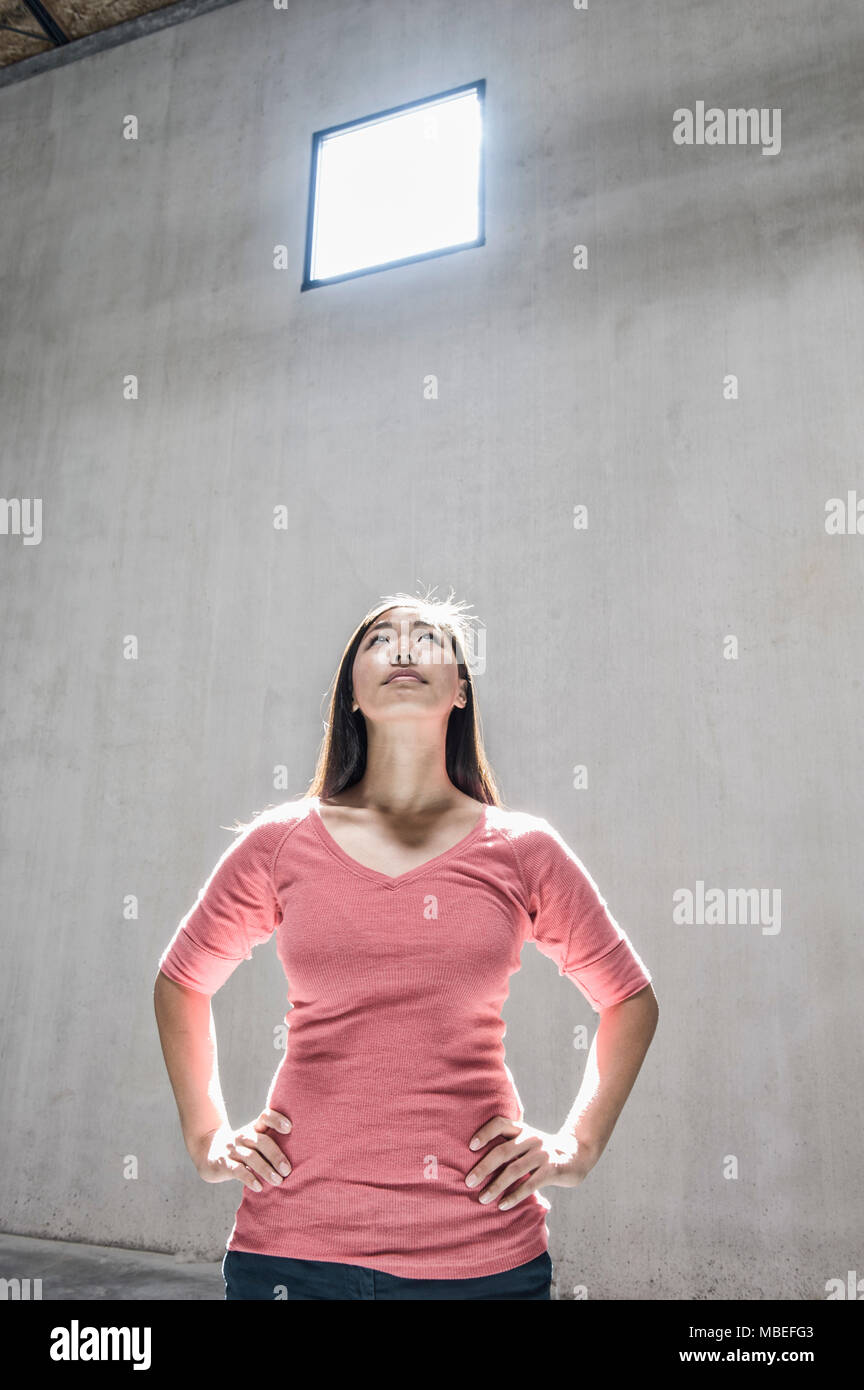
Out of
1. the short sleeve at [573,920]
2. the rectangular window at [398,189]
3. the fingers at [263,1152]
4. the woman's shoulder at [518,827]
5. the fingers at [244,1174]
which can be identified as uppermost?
the rectangular window at [398,189]

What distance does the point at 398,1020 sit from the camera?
104cm

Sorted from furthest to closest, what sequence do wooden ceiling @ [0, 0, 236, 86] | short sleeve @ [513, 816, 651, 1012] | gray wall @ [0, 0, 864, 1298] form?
wooden ceiling @ [0, 0, 236, 86] → gray wall @ [0, 0, 864, 1298] → short sleeve @ [513, 816, 651, 1012]

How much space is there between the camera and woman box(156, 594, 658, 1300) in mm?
983

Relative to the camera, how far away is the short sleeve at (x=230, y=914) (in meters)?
1.21

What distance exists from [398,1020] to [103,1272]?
2.68 meters

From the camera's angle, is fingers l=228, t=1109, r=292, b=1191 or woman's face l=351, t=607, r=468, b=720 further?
woman's face l=351, t=607, r=468, b=720

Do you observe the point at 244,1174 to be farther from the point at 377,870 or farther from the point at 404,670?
the point at 404,670

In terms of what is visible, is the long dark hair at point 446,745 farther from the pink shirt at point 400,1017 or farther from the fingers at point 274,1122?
the fingers at point 274,1122

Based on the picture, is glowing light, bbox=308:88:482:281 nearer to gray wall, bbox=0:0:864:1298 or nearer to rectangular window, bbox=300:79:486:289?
rectangular window, bbox=300:79:486:289

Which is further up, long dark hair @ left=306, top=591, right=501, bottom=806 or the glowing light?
the glowing light

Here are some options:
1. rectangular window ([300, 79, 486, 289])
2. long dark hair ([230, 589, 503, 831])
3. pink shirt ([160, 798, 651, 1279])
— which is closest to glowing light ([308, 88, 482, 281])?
rectangular window ([300, 79, 486, 289])

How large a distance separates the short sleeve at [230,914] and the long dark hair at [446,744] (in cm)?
20

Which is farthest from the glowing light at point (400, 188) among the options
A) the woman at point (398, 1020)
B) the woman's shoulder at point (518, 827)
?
the woman's shoulder at point (518, 827)

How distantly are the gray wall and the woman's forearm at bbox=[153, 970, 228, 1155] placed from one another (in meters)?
1.89
